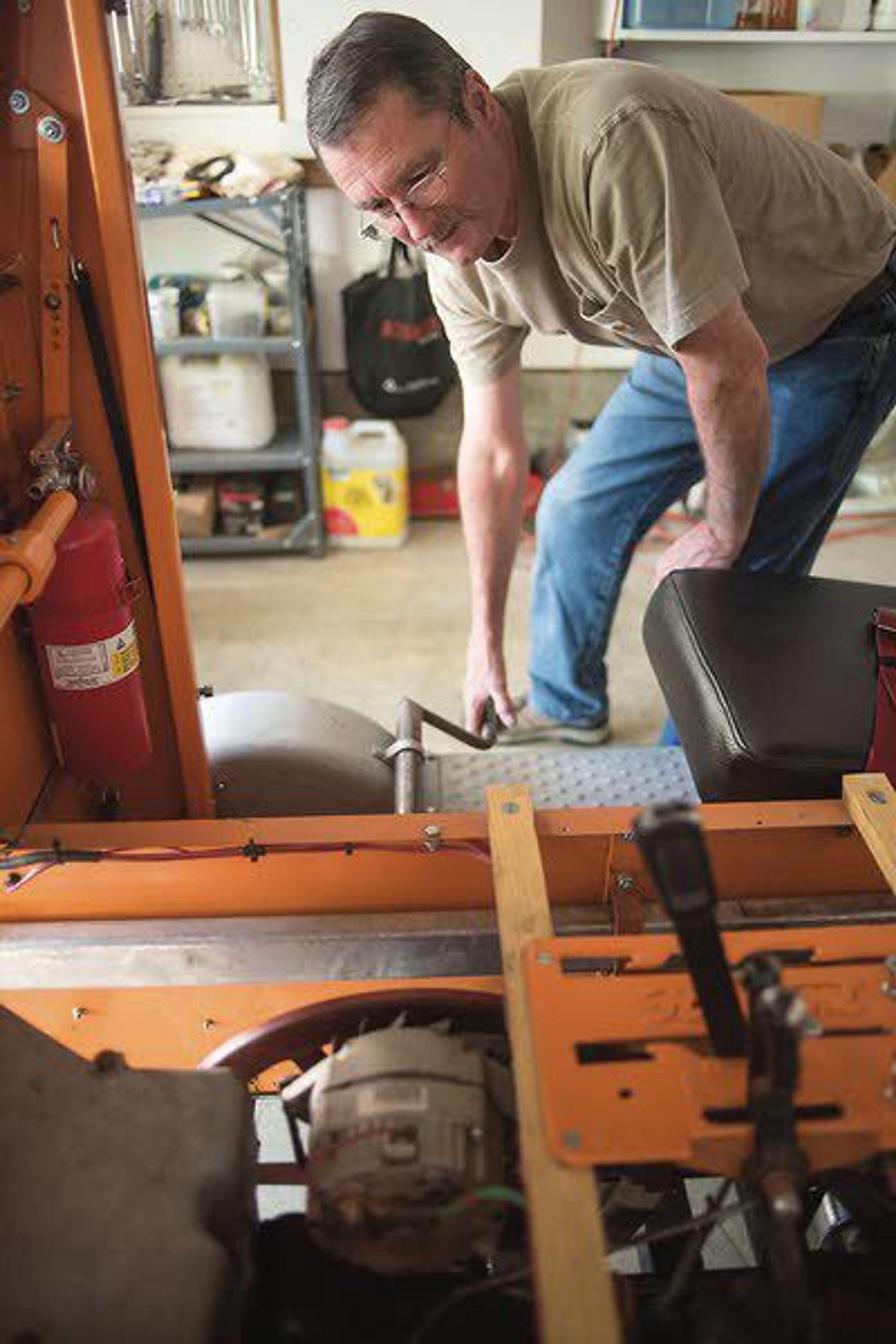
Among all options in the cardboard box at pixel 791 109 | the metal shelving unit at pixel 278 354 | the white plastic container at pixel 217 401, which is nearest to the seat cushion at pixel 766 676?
the metal shelving unit at pixel 278 354

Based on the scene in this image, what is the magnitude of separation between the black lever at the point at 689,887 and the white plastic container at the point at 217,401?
9.84ft

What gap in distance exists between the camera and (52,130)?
1.03 m

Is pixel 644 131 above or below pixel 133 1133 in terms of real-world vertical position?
above

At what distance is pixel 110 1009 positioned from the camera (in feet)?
3.72

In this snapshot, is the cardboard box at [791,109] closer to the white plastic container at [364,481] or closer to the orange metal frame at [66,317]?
the white plastic container at [364,481]

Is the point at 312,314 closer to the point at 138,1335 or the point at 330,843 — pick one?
the point at 330,843

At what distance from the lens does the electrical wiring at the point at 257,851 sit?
3.55ft

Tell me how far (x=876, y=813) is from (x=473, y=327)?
1.10 m

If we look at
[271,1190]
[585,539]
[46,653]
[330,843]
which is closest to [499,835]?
[330,843]

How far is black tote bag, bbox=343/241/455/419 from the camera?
3.44 meters

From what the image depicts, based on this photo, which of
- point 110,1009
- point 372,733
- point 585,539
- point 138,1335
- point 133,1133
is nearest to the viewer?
point 138,1335

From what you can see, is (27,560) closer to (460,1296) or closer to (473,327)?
(460,1296)

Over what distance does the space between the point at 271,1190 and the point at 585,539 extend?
137cm

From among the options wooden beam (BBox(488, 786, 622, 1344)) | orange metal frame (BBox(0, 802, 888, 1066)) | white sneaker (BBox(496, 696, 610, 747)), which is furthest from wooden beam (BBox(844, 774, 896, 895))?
white sneaker (BBox(496, 696, 610, 747))
